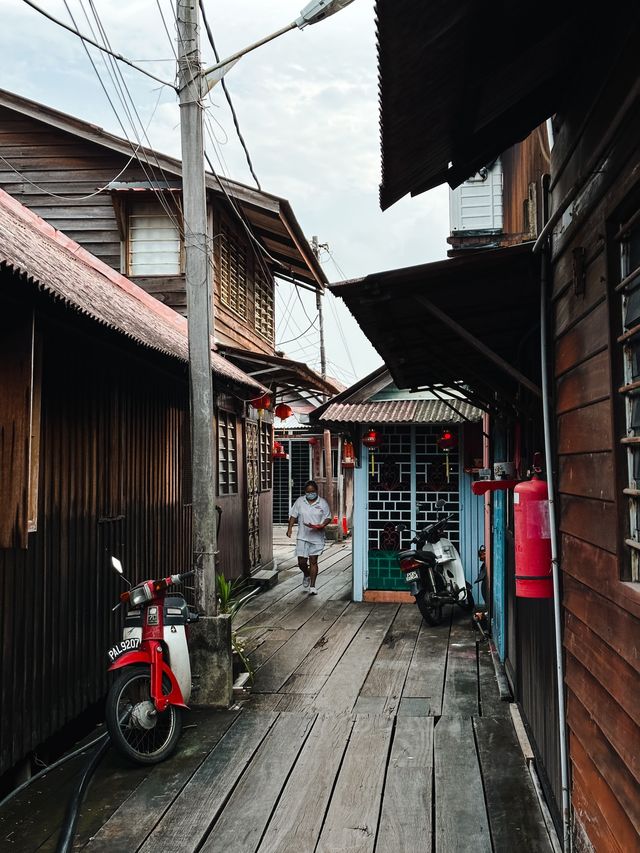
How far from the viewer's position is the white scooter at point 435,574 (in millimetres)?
9266

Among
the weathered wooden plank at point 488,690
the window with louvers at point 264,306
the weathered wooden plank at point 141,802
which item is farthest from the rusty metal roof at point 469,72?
the window with louvers at point 264,306

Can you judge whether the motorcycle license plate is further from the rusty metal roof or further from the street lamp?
the street lamp

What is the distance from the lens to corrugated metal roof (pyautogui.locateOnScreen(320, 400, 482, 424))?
10.6 meters

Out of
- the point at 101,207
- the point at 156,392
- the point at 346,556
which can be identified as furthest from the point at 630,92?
the point at 346,556

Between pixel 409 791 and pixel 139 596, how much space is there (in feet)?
7.57

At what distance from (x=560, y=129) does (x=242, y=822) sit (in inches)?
164

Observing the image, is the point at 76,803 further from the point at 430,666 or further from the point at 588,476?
the point at 430,666

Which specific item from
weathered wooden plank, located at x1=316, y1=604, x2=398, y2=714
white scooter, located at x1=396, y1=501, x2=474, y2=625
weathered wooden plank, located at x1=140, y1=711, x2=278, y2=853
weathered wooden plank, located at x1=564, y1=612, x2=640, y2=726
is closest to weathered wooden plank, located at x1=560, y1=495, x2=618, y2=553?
weathered wooden plank, located at x1=564, y1=612, x2=640, y2=726

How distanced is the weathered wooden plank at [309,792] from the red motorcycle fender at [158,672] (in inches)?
39.7

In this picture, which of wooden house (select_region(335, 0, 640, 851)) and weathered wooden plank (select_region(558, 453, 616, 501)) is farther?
weathered wooden plank (select_region(558, 453, 616, 501))

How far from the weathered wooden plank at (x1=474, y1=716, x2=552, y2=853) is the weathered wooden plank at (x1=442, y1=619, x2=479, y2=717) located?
0.37 metres

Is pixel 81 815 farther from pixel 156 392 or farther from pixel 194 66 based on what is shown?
pixel 194 66

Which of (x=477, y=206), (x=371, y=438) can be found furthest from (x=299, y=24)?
(x=371, y=438)

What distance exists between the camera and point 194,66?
6359 mm
